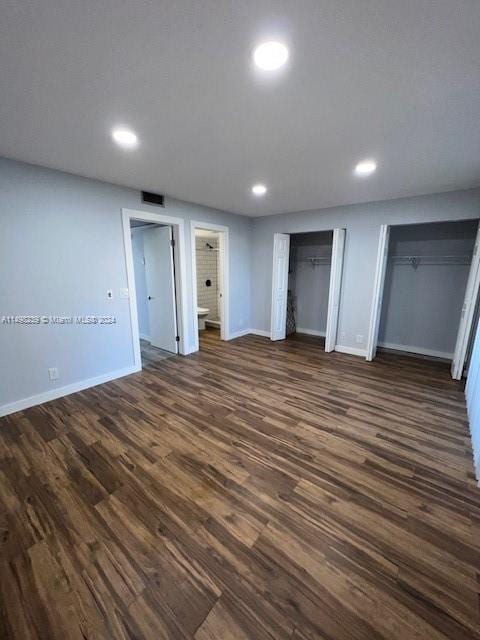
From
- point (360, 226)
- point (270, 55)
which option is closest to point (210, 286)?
point (360, 226)

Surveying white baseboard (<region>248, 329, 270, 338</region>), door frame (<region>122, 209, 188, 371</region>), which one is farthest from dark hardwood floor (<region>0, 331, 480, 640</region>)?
white baseboard (<region>248, 329, 270, 338</region>)

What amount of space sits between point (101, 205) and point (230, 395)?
2787 millimetres

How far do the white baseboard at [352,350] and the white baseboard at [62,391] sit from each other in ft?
11.4

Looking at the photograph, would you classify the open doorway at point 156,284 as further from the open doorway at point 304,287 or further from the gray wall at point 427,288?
the gray wall at point 427,288

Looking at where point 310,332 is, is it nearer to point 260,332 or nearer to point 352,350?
point 260,332

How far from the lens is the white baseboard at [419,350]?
14.0 ft

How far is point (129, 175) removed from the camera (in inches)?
109

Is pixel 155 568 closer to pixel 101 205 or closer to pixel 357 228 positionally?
pixel 101 205

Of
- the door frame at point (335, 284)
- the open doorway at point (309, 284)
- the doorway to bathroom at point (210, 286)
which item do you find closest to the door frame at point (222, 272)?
the doorway to bathroom at point (210, 286)

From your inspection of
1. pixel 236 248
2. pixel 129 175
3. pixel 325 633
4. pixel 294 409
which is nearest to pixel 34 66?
pixel 129 175

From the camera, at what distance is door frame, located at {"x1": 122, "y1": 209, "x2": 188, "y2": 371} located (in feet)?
10.8

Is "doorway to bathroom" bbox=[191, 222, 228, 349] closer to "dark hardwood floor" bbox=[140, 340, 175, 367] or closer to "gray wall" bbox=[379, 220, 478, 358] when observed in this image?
"dark hardwood floor" bbox=[140, 340, 175, 367]

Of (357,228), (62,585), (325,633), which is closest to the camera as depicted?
(325,633)

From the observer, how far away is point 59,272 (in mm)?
2770
